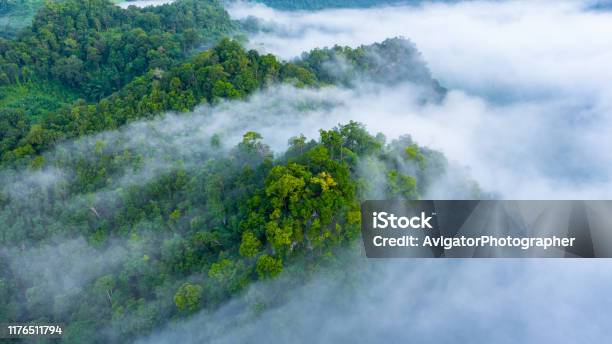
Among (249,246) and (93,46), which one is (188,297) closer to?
(249,246)

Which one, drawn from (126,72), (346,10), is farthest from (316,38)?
(126,72)

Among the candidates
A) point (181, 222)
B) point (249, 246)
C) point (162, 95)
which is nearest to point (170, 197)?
point (181, 222)

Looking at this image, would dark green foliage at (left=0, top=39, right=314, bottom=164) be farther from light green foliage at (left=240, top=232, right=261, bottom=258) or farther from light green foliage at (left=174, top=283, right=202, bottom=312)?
light green foliage at (left=174, top=283, right=202, bottom=312)

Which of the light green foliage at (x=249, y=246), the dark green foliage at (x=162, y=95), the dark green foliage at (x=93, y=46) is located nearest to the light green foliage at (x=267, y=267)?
the light green foliage at (x=249, y=246)

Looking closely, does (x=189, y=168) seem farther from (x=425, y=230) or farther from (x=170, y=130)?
(x=425, y=230)

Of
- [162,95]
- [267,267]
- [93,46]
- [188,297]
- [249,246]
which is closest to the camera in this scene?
[267,267]

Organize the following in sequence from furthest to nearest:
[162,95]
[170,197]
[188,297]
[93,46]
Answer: [93,46], [162,95], [170,197], [188,297]

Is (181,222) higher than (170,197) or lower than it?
lower

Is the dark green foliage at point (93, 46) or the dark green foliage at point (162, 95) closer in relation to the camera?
the dark green foliage at point (162, 95)

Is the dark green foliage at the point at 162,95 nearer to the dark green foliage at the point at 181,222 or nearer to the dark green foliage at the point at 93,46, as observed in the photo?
the dark green foliage at the point at 181,222
